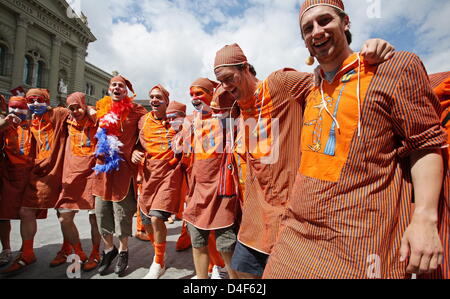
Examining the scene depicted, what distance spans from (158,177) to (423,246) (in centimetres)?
281

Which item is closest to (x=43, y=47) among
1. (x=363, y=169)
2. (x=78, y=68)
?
(x=78, y=68)

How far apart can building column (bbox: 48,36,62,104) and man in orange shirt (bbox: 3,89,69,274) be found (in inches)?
985

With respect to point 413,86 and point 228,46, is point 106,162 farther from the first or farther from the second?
point 413,86

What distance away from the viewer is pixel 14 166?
3633mm

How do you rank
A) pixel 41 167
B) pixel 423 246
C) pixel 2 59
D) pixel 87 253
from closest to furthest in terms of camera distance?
pixel 423 246, pixel 41 167, pixel 87 253, pixel 2 59

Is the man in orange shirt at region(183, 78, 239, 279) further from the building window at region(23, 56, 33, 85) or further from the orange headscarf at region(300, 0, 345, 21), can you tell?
the building window at region(23, 56, 33, 85)

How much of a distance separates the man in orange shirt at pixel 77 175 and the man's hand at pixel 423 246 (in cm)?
350

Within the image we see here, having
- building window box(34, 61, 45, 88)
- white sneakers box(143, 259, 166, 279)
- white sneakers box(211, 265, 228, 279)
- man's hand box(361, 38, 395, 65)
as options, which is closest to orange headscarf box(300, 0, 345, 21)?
man's hand box(361, 38, 395, 65)

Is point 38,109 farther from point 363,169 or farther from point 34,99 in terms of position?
point 363,169

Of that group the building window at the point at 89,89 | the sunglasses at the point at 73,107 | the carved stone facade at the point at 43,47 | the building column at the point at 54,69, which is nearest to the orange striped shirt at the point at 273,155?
the sunglasses at the point at 73,107

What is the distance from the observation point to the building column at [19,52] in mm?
20797

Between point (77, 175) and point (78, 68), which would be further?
point (78, 68)

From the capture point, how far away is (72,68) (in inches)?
1094

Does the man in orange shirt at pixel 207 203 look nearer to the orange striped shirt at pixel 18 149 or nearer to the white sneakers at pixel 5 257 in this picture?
the orange striped shirt at pixel 18 149
